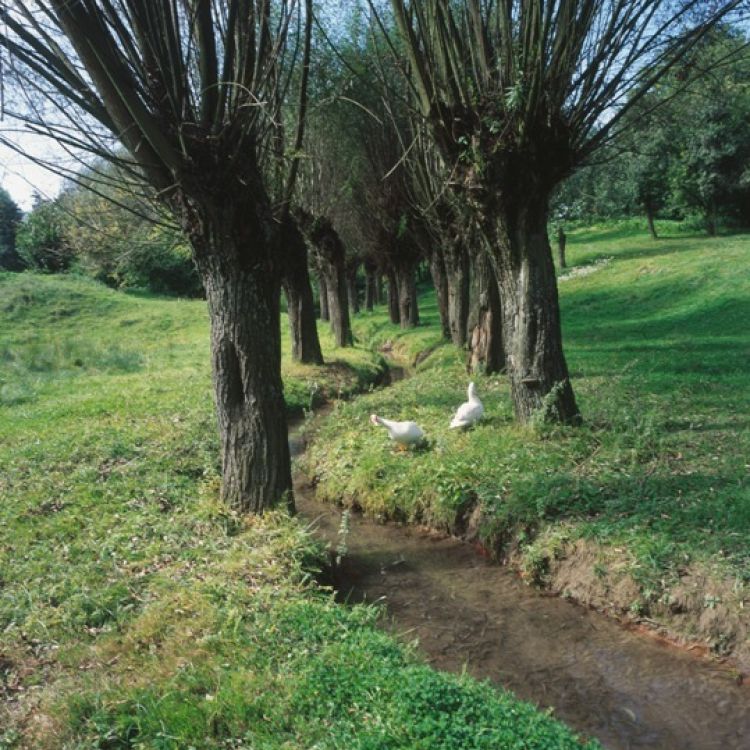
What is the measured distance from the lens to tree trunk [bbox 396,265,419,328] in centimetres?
3123

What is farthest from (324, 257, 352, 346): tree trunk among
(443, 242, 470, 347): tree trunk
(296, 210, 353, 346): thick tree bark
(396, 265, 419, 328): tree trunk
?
(396, 265, 419, 328): tree trunk

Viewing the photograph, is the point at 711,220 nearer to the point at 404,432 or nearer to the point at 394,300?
the point at 394,300

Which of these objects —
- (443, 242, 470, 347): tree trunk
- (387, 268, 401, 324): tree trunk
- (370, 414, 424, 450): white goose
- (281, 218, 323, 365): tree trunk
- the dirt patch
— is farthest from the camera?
(387, 268, 401, 324): tree trunk

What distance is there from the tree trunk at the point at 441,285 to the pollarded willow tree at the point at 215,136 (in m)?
16.7

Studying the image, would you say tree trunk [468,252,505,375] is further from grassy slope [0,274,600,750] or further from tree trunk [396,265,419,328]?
tree trunk [396,265,419,328]

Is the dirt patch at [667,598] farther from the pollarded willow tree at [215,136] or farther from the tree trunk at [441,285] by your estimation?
the tree trunk at [441,285]

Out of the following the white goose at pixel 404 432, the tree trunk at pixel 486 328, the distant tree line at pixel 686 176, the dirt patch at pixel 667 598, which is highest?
the distant tree line at pixel 686 176

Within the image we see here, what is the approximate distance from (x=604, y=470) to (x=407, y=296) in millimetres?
23619

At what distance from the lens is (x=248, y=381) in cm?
781

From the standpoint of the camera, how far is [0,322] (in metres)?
30.4

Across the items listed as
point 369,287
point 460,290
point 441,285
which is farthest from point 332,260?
point 369,287

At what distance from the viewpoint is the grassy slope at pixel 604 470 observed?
6324mm

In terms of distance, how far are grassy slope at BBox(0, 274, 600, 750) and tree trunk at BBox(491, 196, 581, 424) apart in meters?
4.30

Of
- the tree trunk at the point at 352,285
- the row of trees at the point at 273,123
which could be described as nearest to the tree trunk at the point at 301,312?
the row of trees at the point at 273,123
